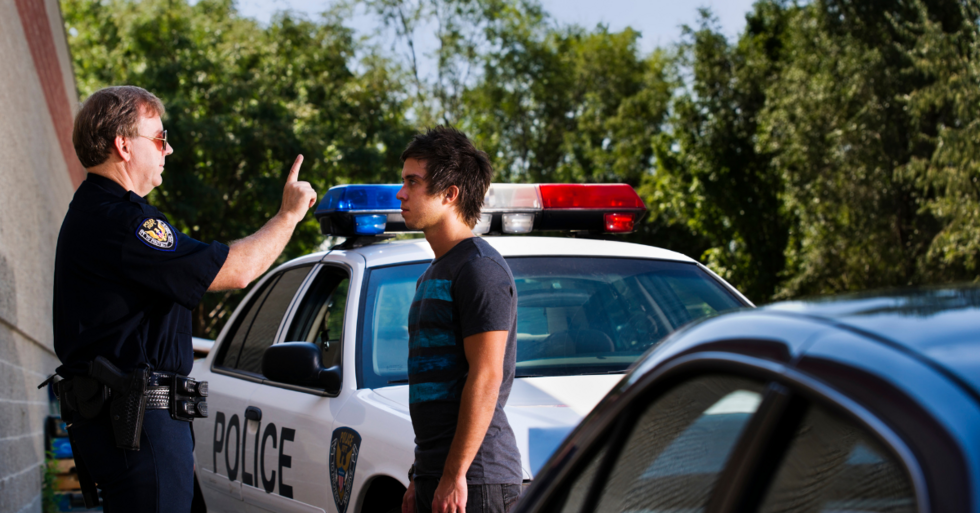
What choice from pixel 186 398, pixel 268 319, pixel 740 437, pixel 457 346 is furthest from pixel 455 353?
pixel 268 319

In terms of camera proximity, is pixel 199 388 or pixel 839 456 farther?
pixel 199 388

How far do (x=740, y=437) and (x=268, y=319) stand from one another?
3.88m

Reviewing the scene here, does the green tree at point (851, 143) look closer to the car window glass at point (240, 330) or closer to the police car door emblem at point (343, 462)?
the car window glass at point (240, 330)

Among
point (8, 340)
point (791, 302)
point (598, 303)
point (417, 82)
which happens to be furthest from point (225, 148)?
point (791, 302)

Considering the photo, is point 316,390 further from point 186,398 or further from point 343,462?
point 186,398

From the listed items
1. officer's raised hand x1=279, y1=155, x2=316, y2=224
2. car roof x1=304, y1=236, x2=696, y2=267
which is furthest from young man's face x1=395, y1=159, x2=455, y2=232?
car roof x1=304, y1=236, x2=696, y2=267

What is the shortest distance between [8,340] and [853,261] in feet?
86.6

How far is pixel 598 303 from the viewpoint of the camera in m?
3.68

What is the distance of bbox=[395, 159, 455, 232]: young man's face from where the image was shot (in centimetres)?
259

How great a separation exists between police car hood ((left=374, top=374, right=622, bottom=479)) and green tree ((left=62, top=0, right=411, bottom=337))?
760 inches

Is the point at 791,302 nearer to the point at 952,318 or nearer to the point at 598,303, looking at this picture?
the point at 952,318

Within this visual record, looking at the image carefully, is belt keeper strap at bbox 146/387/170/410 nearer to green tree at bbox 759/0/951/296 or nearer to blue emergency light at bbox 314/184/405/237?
blue emergency light at bbox 314/184/405/237

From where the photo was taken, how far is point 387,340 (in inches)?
140

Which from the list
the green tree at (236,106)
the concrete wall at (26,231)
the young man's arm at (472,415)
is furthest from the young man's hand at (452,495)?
the green tree at (236,106)
